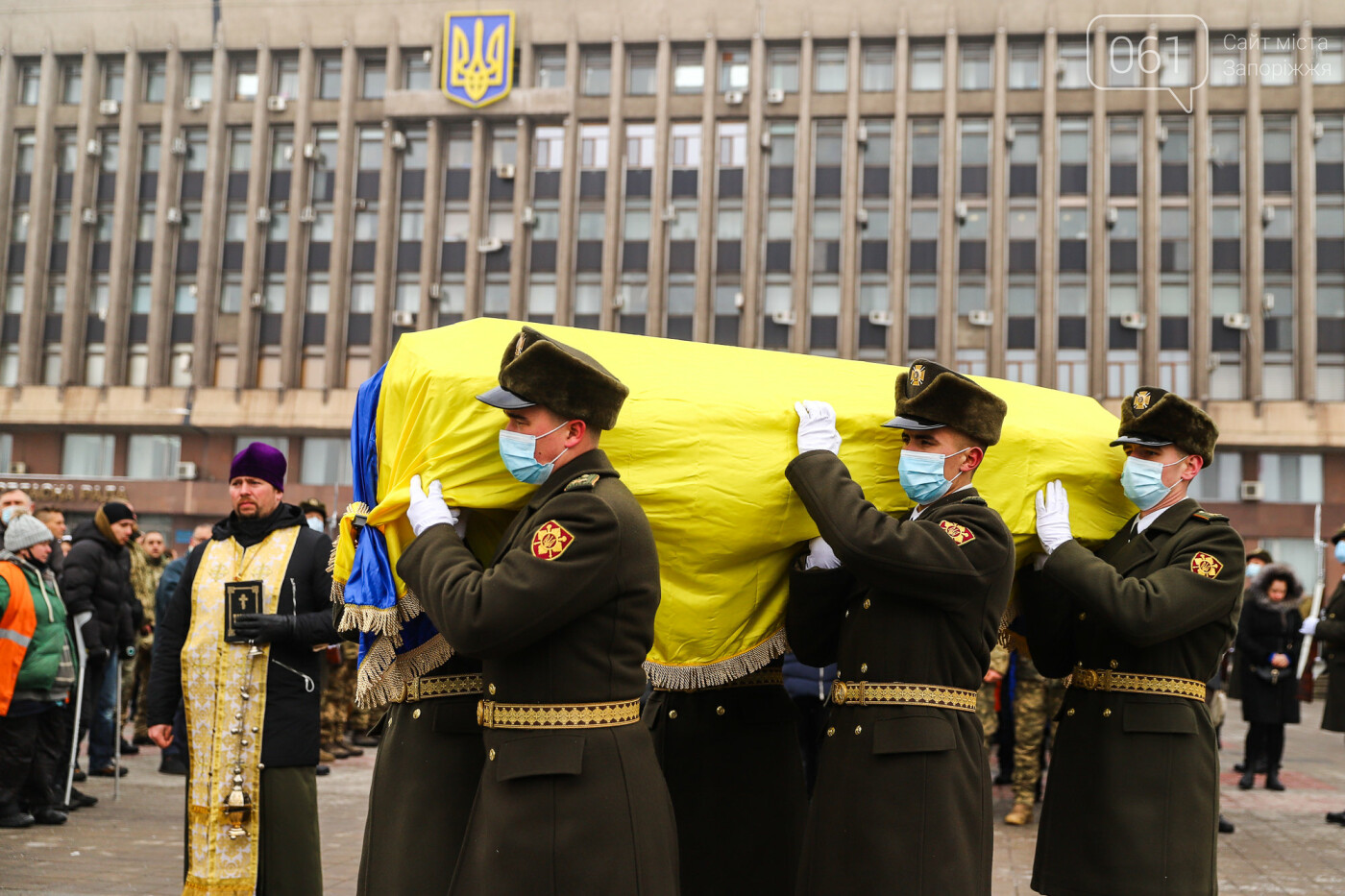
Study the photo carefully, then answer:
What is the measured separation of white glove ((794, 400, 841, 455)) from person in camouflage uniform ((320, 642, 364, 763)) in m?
8.32

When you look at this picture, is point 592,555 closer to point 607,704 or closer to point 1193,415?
point 607,704

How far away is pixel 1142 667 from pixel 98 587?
7787 mm

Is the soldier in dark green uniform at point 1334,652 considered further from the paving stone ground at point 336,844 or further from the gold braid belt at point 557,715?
the gold braid belt at point 557,715

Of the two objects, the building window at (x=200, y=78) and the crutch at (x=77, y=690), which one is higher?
the building window at (x=200, y=78)

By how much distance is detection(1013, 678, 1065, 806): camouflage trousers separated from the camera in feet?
Answer: 30.1

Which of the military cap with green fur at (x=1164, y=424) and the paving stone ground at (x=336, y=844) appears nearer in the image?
the military cap with green fur at (x=1164, y=424)

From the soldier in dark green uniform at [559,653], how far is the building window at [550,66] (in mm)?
35769

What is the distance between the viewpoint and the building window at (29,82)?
128ft

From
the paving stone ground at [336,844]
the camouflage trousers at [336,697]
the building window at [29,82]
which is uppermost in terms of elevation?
the building window at [29,82]

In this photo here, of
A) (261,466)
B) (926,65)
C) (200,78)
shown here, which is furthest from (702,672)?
(200,78)

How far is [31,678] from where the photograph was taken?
8000 mm

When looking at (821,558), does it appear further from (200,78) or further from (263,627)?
(200,78)

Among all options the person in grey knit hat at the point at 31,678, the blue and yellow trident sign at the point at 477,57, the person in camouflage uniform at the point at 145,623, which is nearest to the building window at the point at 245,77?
the blue and yellow trident sign at the point at 477,57

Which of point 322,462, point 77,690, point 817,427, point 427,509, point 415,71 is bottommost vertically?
point 77,690
